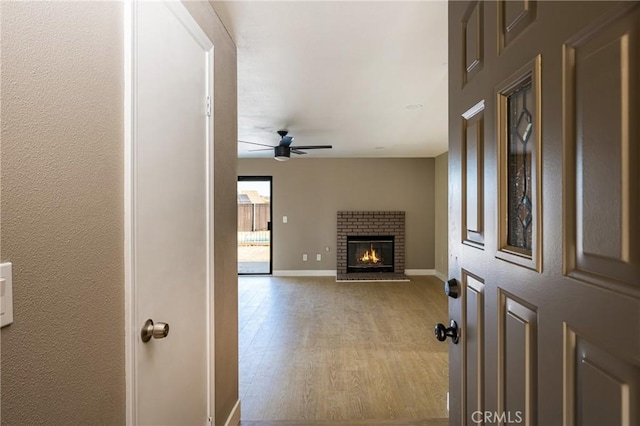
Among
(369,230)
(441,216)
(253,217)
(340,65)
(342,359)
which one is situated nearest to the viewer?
(340,65)

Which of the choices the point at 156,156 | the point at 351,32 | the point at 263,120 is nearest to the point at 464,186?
the point at 156,156

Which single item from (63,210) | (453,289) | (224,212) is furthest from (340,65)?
(63,210)

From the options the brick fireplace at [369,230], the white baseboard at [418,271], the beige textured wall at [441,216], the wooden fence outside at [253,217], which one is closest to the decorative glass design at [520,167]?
the beige textured wall at [441,216]

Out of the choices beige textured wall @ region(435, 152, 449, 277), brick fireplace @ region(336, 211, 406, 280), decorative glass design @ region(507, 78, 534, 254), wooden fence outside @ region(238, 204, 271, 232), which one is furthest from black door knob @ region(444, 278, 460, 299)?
wooden fence outside @ region(238, 204, 271, 232)

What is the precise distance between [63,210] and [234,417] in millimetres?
1887

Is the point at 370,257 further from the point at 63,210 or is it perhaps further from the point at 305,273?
the point at 63,210

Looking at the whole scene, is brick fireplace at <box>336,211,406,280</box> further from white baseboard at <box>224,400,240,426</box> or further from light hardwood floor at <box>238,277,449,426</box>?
white baseboard at <box>224,400,240,426</box>

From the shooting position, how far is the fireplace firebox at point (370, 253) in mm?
7785

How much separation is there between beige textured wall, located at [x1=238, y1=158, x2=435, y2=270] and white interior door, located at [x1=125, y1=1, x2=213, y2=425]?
5.91 m

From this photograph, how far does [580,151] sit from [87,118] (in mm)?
1076

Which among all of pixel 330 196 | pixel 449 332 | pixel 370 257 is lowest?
pixel 370 257

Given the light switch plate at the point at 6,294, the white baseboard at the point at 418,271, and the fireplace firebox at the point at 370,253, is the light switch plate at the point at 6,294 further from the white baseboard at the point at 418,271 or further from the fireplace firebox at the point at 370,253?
the white baseboard at the point at 418,271

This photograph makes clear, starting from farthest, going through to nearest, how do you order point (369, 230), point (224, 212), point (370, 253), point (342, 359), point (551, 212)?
point (370, 253), point (369, 230), point (342, 359), point (224, 212), point (551, 212)

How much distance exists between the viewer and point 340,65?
109 inches
